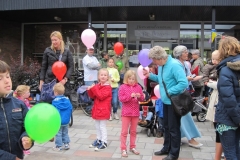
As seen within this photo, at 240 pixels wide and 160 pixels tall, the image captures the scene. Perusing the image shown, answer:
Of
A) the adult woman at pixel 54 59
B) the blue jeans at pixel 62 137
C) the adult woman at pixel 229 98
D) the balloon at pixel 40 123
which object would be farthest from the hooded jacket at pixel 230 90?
the adult woman at pixel 54 59

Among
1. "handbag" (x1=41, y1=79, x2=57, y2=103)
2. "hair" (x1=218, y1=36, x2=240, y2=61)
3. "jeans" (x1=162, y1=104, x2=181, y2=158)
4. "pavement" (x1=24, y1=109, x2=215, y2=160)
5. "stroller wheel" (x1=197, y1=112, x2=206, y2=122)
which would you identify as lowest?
"pavement" (x1=24, y1=109, x2=215, y2=160)

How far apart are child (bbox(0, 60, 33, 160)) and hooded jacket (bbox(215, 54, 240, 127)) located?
2039mm

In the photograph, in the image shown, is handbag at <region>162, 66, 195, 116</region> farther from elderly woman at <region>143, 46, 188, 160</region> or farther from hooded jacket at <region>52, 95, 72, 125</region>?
hooded jacket at <region>52, 95, 72, 125</region>

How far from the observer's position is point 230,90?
320 cm

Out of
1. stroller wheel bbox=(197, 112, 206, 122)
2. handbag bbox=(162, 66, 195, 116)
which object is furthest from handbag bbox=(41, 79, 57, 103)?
stroller wheel bbox=(197, 112, 206, 122)

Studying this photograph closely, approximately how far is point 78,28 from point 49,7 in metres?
3.45

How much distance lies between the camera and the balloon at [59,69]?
17.5 ft

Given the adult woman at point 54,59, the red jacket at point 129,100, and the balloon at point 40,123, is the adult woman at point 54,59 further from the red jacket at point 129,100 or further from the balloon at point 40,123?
the balloon at point 40,123

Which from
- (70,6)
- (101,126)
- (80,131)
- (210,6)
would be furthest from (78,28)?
(101,126)

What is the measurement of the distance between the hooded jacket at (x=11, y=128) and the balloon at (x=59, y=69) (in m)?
2.82

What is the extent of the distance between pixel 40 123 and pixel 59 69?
121 inches

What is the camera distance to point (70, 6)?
10344 millimetres

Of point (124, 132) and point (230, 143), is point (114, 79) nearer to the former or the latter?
point (124, 132)

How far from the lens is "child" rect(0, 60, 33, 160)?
2379 mm
